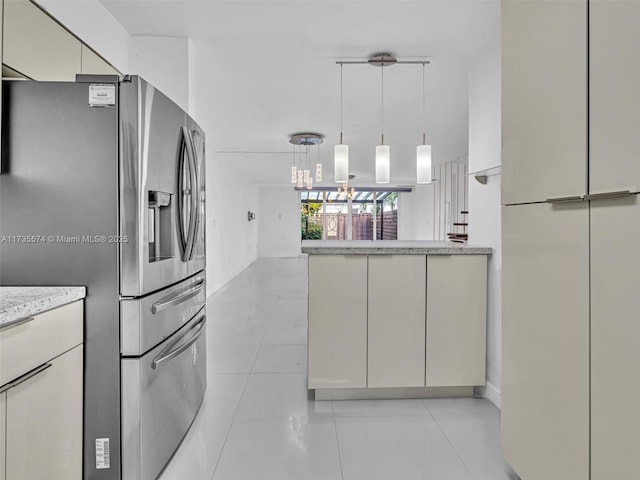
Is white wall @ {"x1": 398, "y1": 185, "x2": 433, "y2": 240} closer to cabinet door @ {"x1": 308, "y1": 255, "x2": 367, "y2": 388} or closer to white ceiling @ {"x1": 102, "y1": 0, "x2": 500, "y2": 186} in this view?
white ceiling @ {"x1": 102, "y1": 0, "x2": 500, "y2": 186}

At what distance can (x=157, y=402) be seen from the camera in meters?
1.67

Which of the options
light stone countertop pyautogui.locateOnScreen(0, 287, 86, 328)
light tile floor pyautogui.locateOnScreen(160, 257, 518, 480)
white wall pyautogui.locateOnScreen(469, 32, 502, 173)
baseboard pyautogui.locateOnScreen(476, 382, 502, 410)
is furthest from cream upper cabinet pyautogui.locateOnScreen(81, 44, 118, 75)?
baseboard pyautogui.locateOnScreen(476, 382, 502, 410)

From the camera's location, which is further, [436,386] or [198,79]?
[198,79]

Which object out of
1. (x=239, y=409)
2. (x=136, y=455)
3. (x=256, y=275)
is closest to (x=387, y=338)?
(x=239, y=409)

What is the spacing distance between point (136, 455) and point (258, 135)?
16.3 ft

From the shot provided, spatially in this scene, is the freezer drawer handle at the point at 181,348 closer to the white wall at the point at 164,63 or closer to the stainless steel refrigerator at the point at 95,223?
the stainless steel refrigerator at the point at 95,223

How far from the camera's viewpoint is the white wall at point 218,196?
3.14 m

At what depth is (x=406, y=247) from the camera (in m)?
2.50

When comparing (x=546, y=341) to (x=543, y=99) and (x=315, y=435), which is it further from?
(x=315, y=435)

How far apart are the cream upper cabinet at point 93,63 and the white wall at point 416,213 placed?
9649 millimetres

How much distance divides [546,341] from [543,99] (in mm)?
904

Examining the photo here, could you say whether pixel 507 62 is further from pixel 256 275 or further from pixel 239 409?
pixel 256 275

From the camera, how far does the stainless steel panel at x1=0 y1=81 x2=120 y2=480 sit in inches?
58.6

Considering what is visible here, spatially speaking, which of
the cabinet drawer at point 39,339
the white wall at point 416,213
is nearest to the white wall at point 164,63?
the cabinet drawer at point 39,339
